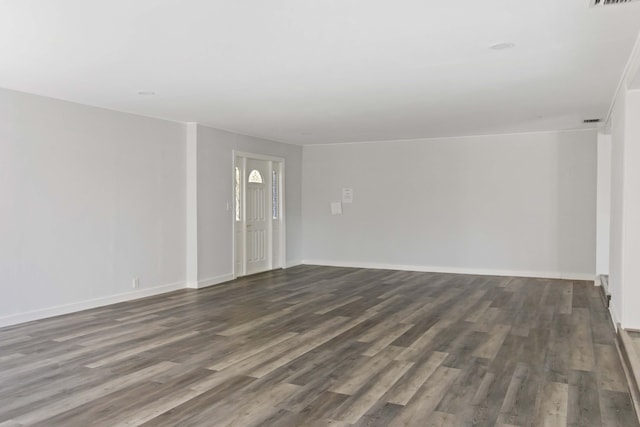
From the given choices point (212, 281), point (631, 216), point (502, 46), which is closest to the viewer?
point (502, 46)

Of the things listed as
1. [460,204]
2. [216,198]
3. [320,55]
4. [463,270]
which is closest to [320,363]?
[320,55]

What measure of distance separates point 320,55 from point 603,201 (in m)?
5.49

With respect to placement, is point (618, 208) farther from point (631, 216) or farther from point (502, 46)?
point (502, 46)

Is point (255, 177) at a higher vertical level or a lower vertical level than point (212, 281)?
higher

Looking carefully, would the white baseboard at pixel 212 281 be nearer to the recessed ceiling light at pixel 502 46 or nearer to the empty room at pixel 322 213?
the empty room at pixel 322 213

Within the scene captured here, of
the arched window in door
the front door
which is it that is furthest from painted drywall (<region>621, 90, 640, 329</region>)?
the arched window in door

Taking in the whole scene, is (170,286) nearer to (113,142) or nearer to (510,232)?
(113,142)

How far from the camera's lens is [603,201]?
727 centimetres

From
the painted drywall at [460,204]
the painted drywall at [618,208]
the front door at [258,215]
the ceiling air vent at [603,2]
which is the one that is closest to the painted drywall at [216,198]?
the front door at [258,215]

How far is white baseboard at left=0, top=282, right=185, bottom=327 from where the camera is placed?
5117 millimetres

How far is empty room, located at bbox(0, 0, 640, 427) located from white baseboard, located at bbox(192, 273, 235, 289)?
0.03 m

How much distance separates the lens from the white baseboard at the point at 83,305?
5.12 metres

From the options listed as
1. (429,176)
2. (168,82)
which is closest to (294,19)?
(168,82)

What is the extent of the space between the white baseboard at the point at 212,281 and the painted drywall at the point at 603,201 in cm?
572
